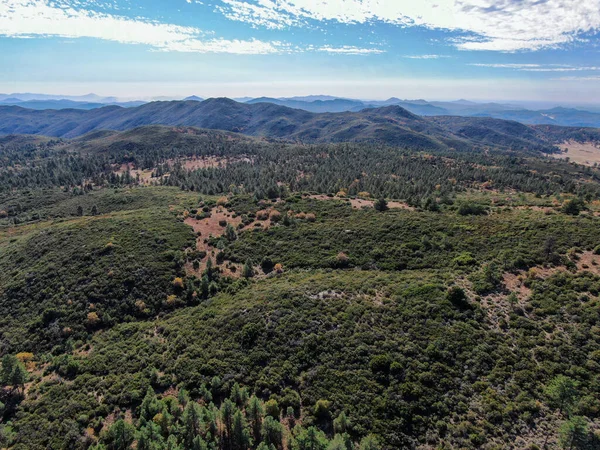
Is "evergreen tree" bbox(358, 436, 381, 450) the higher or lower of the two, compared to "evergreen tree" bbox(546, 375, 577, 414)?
lower

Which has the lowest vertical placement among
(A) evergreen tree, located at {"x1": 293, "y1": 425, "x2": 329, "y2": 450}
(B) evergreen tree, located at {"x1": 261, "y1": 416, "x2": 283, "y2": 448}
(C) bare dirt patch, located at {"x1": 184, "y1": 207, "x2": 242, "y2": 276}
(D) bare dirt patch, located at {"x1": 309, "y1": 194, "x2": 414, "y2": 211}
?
(B) evergreen tree, located at {"x1": 261, "y1": 416, "x2": 283, "y2": 448}

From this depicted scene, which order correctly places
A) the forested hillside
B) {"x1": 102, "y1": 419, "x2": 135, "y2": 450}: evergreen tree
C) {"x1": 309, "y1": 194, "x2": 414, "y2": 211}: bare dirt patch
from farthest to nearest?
{"x1": 309, "y1": 194, "x2": 414, "y2": 211}: bare dirt patch < the forested hillside < {"x1": 102, "y1": 419, "x2": 135, "y2": 450}: evergreen tree

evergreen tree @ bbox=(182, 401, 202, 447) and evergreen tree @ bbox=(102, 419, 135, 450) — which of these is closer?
evergreen tree @ bbox=(182, 401, 202, 447)

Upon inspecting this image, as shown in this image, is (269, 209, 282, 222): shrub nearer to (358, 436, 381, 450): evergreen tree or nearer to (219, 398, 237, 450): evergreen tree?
(219, 398, 237, 450): evergreen tree

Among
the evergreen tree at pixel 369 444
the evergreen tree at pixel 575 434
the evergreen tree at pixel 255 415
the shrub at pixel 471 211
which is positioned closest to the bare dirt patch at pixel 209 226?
the evergreen tree at pixel 255 415

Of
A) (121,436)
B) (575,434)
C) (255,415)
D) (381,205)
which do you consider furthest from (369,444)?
(381,205)

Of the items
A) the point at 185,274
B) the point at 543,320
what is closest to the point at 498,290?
the point at 543,320

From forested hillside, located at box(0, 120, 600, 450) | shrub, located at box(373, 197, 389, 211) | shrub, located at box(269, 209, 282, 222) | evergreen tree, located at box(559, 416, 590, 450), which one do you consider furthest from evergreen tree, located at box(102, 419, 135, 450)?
shrub, located at box(373, 197, 389, 211)

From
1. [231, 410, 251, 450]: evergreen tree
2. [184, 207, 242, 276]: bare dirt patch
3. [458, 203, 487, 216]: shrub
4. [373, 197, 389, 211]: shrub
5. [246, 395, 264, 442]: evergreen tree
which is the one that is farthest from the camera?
[373, 197, 389, 211]: shrub
